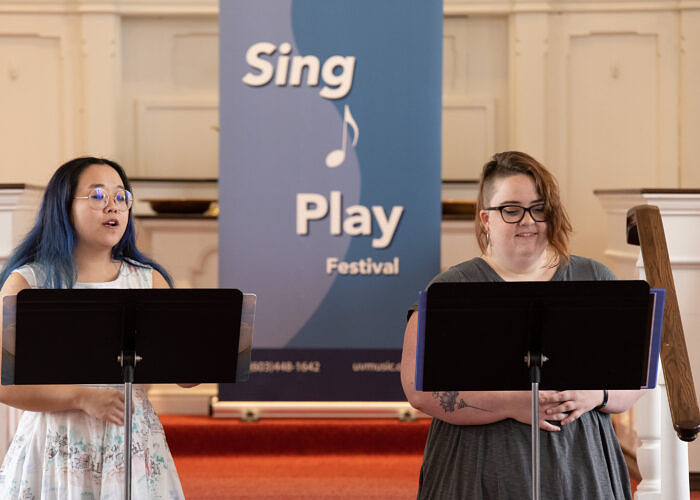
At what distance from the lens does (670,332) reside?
8.19ft

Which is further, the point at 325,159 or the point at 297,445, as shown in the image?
the point at 297,445

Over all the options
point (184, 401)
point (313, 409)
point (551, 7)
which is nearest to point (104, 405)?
point (313, 409)

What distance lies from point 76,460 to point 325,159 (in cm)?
231

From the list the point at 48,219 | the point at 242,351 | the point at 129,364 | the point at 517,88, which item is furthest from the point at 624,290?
the point at 517,88

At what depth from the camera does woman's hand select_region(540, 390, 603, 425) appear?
6.38ft

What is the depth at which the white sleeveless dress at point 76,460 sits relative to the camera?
2062mm

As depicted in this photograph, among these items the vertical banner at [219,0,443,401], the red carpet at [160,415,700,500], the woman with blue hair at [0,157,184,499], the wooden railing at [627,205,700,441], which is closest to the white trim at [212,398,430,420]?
the red carpet at [160,415,700,500]

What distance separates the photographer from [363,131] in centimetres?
416

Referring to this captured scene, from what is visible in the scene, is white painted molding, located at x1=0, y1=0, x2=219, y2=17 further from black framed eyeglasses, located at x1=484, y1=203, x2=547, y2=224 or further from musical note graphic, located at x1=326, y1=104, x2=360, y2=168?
black framed eyeglasses, located at x1=484, y1=203, x2=547, y2=224

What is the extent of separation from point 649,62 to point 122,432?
483cm

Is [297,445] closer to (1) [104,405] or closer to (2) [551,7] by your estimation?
(1) [104,405]

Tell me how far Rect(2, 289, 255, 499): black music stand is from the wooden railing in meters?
1.16

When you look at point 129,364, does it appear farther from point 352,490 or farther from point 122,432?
point 352,490

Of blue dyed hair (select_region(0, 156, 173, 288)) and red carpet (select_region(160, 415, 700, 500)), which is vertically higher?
blue dyed hair (select_region(0, 156, 173, 288))
